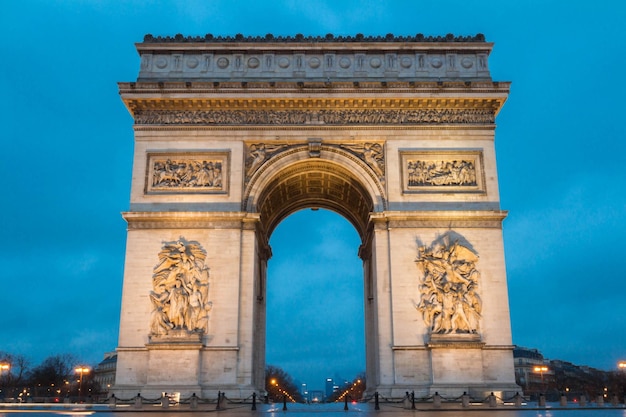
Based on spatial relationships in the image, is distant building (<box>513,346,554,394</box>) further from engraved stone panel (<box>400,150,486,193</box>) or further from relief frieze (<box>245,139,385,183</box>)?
relief frieze (<box>245,139,385,183</box>)

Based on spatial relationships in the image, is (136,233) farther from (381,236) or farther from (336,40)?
(336,40)

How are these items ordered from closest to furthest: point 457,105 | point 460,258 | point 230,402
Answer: point 230,402 → point 460,258 → point 457,105

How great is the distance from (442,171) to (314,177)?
247 inches

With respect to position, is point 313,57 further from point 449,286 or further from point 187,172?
point 449,286

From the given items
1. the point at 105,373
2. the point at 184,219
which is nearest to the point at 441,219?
the point at 184,219

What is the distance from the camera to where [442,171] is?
28125mm

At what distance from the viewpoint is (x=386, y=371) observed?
2569 centimetres

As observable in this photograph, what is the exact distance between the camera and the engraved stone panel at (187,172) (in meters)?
27.8

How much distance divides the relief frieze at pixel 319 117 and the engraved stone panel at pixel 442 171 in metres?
1.48

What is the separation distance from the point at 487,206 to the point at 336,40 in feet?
32.8

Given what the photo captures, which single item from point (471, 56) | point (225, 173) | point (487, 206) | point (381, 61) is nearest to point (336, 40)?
point (381, 61)

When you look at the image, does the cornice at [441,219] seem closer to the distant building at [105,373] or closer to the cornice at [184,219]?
the cornice at [184,219]

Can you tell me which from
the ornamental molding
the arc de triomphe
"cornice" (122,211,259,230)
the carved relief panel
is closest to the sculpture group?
the arc de triomphe

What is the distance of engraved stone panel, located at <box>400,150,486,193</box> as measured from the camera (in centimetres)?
2788
